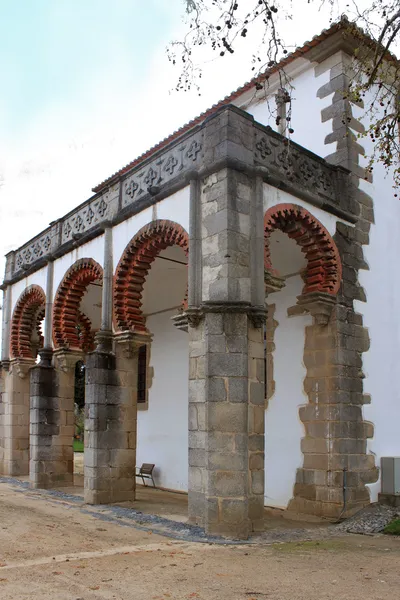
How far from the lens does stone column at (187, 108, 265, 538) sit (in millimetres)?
7551

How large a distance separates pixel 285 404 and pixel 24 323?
287 inches

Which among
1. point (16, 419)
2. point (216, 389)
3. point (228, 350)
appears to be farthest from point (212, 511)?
point (16, 419)

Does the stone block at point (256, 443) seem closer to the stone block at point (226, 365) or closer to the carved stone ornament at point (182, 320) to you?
the stone block at point (226, 365)

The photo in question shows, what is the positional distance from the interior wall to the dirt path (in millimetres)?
2276

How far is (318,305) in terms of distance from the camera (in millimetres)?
9562

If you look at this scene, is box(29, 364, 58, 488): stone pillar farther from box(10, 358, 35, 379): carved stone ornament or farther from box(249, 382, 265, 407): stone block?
box(249, 382, 265, 407): stone block

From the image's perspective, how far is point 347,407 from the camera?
9586 millimetres

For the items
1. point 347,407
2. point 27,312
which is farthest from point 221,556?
point 27,312

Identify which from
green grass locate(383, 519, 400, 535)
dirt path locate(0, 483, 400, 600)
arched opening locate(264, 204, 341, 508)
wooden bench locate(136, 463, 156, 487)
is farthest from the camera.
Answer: wooden bench locate(136, 463, 156, 487)

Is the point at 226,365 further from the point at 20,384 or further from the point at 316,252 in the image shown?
the point at 20,384

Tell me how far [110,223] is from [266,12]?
18.5 ft

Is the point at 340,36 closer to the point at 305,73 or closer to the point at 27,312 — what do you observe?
the point at 305,73

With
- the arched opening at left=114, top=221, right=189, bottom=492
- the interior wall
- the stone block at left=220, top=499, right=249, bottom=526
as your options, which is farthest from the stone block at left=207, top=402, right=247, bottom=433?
the arched opening at left=114, top=221, right=189, bottom=492

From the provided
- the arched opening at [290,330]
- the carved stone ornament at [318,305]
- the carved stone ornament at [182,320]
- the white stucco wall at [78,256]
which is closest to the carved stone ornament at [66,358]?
the white stucco wall at [78,256]
